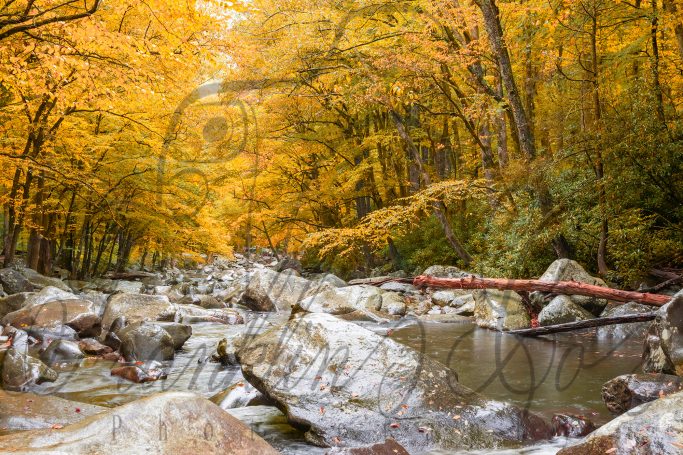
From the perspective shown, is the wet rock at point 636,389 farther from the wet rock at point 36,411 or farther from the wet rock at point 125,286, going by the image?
the wet rock at point 125,286

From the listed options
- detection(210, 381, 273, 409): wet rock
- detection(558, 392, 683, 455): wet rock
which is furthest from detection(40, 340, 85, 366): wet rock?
detection(558, 392, 683, 455): wet rock

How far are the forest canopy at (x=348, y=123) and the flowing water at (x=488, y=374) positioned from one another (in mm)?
2869

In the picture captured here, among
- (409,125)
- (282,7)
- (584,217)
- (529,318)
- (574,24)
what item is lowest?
(529,318)

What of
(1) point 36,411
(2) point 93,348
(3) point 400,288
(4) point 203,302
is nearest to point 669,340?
(1) point 36,411

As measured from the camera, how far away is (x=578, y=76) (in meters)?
11.1

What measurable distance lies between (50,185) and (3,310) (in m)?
5.74

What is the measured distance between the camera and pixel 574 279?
883 cm

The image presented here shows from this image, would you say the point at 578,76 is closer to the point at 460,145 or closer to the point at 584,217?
the point at 584,217

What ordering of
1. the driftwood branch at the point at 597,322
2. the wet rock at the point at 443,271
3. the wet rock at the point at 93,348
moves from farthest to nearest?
the wet rock at the point at 443,271 → the wet rock at the point at 93,348 → the driftwood branch at the point at 597,322

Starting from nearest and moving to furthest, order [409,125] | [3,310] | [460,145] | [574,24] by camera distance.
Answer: [3,310], [574,24], [409,125], [460,145]

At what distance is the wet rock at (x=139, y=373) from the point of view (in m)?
6.20

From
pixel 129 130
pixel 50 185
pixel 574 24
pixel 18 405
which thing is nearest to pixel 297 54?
pixel 129 130

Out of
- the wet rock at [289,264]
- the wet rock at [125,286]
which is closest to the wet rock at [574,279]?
the wet rock at [125,286]

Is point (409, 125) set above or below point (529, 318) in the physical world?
above
